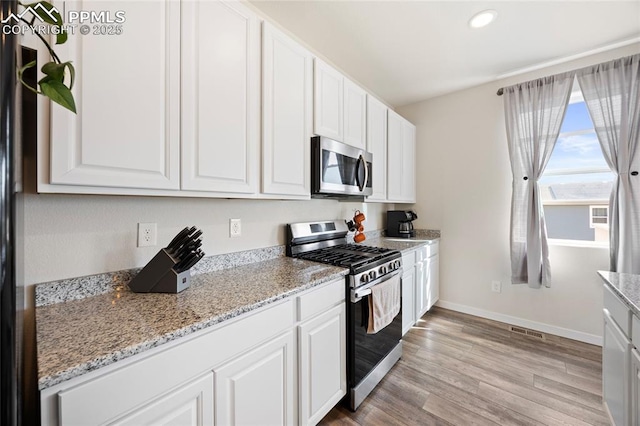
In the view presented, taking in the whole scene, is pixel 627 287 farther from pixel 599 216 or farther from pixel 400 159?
pixel 400 159

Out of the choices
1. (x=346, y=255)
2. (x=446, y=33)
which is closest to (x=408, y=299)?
(x=346, y=255)

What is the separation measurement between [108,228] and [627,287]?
2.50 meters

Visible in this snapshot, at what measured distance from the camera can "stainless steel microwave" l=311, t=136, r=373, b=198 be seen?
1817mm

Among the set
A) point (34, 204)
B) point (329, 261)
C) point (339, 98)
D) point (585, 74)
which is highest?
point (585, 74)

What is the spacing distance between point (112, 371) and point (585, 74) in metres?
3.84

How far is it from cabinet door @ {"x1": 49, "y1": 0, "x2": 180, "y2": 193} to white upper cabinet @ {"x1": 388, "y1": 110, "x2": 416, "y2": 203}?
2.22m

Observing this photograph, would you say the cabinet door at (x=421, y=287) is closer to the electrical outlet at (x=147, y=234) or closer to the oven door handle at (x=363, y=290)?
the oven door handle at (x=363, y=290)

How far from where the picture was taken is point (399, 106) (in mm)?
3664

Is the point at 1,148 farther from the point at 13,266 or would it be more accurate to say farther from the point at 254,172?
the point at 254,172

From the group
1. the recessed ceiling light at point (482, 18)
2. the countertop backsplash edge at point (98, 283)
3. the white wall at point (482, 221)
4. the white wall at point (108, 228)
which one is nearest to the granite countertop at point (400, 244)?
the white wall at point (482, 221)

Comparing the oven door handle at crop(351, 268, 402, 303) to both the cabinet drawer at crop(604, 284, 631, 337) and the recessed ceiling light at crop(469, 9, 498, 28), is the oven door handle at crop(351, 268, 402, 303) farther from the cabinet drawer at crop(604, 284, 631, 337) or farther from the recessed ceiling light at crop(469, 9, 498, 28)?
the recessed ceiling light at crop(469, 9, 498, 28)

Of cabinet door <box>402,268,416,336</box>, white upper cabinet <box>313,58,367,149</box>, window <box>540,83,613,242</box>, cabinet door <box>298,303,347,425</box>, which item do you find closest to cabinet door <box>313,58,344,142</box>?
white upper cabinet <box>313,58,367,149</box>

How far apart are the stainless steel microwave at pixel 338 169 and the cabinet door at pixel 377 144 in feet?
0.66

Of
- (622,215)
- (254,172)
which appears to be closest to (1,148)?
(254,172)
